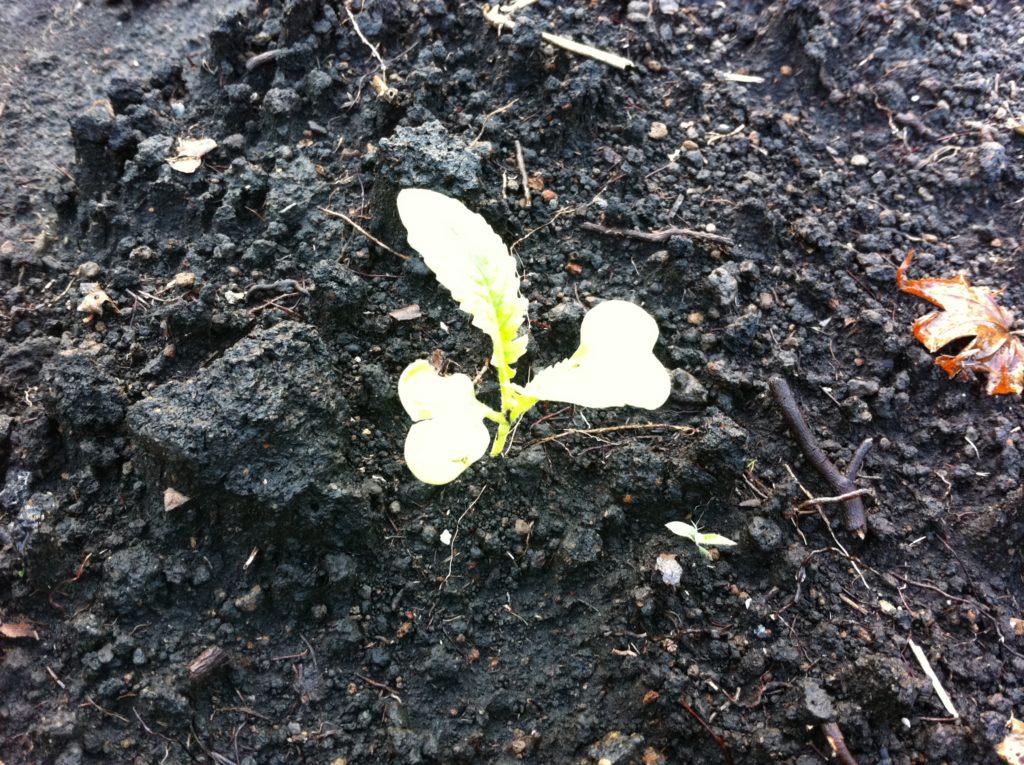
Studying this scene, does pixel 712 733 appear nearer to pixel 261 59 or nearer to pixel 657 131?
pixel 657 131

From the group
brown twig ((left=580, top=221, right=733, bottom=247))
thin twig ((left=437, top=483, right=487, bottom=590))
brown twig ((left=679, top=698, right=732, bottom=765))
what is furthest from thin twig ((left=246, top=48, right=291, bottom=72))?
brown twig ((left=679, top=698, right=732, bottom=765))

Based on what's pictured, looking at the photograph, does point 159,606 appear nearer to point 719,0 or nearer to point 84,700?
point 84,700

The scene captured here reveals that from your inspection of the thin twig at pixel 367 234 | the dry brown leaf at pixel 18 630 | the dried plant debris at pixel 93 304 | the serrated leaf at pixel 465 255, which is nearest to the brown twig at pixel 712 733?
the serrated leaf at pixel 465 255

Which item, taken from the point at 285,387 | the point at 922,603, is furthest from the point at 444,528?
the point at 922,603

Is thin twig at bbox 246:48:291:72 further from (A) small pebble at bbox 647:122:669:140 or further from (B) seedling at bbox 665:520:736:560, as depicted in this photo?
(B) seedling at bbox 665:520:736:560

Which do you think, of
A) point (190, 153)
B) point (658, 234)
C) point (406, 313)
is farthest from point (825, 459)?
point (190, 153)

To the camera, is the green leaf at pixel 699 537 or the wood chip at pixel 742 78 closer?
the green leaf at pixel 699 537

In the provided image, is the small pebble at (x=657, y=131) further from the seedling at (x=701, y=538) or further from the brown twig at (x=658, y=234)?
the seedling at (x=701, y=538)
